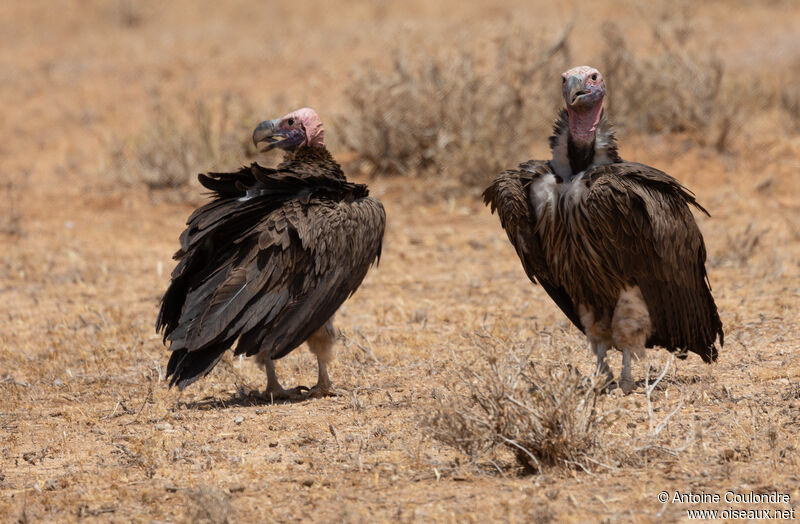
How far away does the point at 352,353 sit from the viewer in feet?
23.6

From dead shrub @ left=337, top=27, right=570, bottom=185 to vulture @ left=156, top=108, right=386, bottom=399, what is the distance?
5801 millimetres

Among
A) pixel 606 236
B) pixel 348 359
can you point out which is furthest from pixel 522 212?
pixel 348 359

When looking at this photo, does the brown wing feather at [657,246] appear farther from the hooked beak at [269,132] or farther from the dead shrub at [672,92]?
the dead shrub at [672,92]

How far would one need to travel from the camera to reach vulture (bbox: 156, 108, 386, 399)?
569 centimetres

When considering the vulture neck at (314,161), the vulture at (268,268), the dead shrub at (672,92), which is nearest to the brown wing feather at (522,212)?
the vulture at (268,268)

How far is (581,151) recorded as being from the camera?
5.89m

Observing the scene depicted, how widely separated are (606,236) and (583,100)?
0.78m

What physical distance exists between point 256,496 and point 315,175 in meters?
2.31

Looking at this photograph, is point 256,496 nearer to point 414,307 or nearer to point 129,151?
point 414,307

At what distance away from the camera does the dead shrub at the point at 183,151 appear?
12727 mm

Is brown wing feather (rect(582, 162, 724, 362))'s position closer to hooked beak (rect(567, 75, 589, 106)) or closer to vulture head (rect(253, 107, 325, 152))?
hooked beak (rect(567, 75, 589, 106))

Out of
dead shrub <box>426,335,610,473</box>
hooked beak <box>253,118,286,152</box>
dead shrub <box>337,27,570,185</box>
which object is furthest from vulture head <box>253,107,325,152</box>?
dead shrub <box>337,27,570,185</box>

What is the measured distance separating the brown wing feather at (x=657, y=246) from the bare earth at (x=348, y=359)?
0.33 meters

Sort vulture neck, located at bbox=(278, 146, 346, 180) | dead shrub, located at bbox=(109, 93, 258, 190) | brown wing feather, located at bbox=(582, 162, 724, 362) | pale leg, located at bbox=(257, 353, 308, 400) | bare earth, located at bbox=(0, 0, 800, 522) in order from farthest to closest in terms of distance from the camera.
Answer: dead shrub, located at bbox=(109, 93, 258, 190), vulture neck, located at bbox=(278, 146, 346, 180), pale leg, located at bbox=(257, 353, 308, 400), brown wing feather, located at bbox=(582, 162, 724, 362), bare earth, located at bbox=(0, 0, 800, 522)
